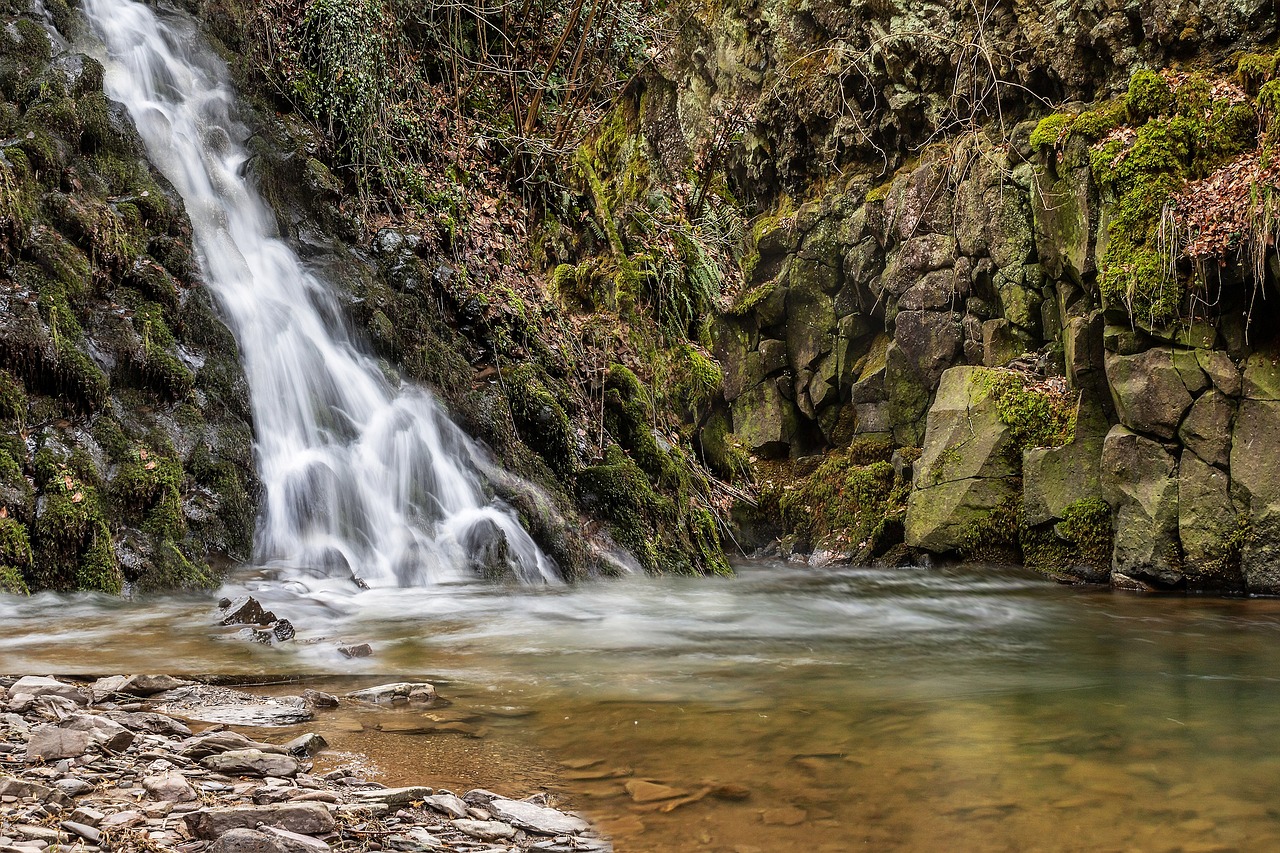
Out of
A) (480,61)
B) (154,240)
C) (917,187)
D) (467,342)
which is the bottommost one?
(467,342)

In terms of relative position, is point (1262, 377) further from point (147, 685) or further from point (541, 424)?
point (147, 685)

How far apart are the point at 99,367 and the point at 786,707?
5.27m

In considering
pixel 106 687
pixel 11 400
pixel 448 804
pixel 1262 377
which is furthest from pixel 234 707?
pixel 1262 377

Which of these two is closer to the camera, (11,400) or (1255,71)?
(11,400)

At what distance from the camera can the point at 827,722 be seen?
11.3ft

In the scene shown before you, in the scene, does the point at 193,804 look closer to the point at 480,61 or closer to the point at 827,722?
the point at 827,722

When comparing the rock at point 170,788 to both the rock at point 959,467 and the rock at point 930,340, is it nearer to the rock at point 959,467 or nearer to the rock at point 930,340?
the rock at point 959,467

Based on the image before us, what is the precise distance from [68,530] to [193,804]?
4.00 m

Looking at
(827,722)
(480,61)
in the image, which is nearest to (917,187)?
(480,61)

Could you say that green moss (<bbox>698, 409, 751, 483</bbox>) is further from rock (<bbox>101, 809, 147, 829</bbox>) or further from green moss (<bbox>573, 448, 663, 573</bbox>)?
rock (<bbox>101, 809, 147, 829</bbox>)

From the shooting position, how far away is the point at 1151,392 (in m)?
9.41

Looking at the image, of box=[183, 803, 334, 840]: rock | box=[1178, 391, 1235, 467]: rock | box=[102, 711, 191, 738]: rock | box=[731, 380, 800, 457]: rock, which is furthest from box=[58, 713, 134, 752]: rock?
box=[731, 380, 800, 457]: rock

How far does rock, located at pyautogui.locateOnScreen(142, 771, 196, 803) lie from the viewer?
2182mm

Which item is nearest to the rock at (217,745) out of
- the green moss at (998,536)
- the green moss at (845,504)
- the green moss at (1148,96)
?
the green moss at (998,536)
